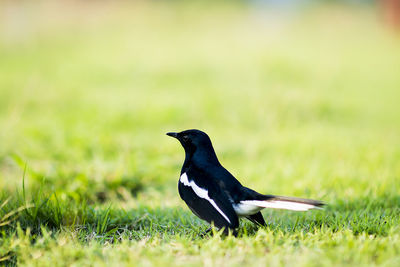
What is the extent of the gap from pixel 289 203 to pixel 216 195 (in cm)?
49

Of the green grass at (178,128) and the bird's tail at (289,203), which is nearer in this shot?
the bird's tail at (289,203)

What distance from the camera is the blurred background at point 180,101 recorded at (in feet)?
14.9

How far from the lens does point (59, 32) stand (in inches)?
615

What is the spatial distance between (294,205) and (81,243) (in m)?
1.33

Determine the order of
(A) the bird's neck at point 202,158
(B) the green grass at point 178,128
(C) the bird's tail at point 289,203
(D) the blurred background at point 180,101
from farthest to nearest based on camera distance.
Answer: (D) the blurred background at point 180,101, (A) the bird's neck at point 202,158, (B) the green grass at point 178,128, (C) the bird's tail at point 289,203

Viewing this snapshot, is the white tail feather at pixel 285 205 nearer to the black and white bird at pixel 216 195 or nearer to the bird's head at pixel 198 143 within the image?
the black and white bird at pixel 216 195

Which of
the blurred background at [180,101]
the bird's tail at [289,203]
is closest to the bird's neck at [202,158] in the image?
the bird's tail at [289,203]

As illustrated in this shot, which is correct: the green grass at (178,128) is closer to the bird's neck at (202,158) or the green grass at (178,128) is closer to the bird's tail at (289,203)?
the bird's tail at (289,203)

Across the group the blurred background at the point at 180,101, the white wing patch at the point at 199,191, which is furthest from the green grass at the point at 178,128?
the white wing patch at the point at 199,191

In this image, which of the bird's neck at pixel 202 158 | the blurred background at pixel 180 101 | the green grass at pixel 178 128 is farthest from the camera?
the blurred background at pixel 180 101

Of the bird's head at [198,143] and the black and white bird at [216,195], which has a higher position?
the bird's head at [198,143]

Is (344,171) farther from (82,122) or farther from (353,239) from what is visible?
(82,122)

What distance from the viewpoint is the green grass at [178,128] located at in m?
2.48

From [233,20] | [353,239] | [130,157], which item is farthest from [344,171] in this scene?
[233,20]
